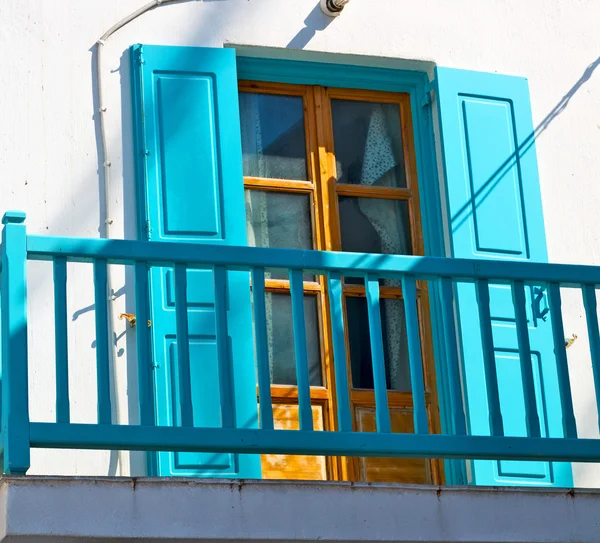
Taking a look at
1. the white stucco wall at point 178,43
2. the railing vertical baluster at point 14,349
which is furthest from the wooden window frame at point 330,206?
the railing vertical baluster at point 14,349

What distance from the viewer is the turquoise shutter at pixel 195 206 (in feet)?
22.7

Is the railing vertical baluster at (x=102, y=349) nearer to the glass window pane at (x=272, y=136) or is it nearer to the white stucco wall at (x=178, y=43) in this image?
the white stucco wall at (x=178, y=43)

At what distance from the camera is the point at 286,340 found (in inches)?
295

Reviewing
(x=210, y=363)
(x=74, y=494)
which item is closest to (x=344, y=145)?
(x=210, y=363)

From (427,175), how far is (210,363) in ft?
5.47

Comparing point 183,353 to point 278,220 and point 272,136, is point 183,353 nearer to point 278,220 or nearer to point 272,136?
point 278,220

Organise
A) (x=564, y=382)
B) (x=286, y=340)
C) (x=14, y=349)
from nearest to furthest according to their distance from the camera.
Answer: (x=14, y=349), (x=564, y=382), (x=286, y=340)

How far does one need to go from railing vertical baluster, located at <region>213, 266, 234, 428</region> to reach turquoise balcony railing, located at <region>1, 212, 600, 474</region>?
0.04ft

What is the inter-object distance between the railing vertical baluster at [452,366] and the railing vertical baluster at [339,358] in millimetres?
403

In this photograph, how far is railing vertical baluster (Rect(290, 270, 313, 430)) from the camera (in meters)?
5.91

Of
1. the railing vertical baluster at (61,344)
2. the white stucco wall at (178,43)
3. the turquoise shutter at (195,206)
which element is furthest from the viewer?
the white stucco wall at (178,43)

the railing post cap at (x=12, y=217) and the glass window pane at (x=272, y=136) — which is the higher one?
the glass window pane at (x=272, y=136)

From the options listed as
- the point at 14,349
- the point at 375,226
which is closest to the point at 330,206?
the point at 375,226

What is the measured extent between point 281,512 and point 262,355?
590mm
